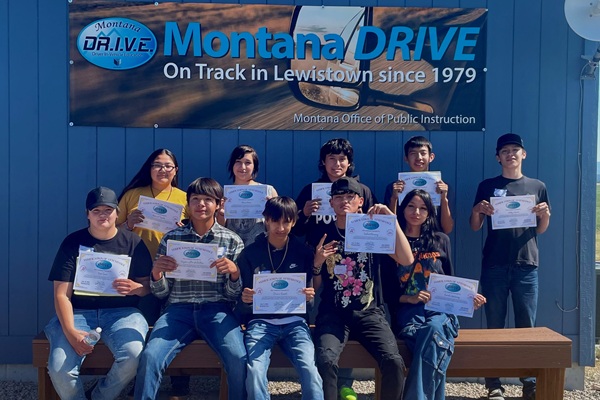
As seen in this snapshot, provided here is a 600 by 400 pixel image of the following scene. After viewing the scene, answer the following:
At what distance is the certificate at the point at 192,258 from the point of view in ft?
12.9

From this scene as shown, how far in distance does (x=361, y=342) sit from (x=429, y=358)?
1.44ft

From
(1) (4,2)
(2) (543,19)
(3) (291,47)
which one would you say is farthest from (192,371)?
(2) (543,19)

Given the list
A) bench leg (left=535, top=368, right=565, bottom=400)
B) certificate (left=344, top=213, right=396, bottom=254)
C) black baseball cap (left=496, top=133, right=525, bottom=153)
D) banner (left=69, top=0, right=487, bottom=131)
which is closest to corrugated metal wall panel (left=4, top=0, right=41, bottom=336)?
banner (left=69, top=0, right=487, bottom=131)

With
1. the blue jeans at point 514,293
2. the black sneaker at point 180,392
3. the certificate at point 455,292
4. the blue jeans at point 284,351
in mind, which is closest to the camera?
the blue jeans at point 284,351

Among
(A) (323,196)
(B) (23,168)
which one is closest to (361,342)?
(A) (323,196)

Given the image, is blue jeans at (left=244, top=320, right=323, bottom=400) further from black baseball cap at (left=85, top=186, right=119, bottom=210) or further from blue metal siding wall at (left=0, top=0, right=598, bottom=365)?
blue metal siding wall at (left=0, top=0, right=598, bottom=365)

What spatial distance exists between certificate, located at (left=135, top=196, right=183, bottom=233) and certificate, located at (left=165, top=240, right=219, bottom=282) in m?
0.42

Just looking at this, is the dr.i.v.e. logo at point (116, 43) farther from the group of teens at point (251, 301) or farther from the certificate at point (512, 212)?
the certificate at point (512, 212)

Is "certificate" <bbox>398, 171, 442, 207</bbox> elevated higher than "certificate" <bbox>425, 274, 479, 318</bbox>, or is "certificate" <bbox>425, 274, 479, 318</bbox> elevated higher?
"certificate" <bbox>398, 171, 442, 207</bbox>

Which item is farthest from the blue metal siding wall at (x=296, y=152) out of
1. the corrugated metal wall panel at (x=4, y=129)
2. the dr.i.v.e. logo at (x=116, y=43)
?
the dr.i.v.e. logo at (x=116, y=43)

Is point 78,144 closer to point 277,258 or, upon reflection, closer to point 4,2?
point 4,2

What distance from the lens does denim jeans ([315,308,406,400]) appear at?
3781mm

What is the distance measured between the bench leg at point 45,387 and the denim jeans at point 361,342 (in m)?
1.76

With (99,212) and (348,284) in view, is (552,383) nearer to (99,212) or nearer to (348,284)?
(348,284)
